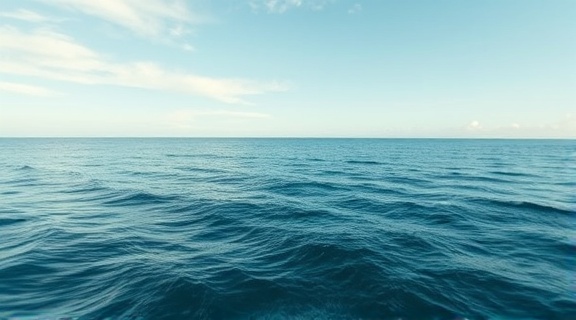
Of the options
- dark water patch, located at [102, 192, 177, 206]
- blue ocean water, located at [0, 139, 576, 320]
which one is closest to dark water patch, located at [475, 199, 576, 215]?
blue ocean water, located at [0, 139, 576, 320]

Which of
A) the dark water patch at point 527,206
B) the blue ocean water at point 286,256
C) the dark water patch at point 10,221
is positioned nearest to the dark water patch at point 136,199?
the blue ocean water at point 286,256

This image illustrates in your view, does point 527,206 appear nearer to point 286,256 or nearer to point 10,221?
point 286,256

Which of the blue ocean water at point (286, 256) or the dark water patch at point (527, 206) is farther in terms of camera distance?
the dark water patch at point (527, 206)

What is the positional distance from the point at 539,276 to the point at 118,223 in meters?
24.2

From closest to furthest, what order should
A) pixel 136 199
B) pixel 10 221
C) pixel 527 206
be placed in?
pixel 10 221 < pixel 527 206 < pixel 136 199

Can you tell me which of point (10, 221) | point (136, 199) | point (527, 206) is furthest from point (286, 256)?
point (527, 206)

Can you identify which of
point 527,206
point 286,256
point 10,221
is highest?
point 527,206

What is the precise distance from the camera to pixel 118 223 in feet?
65.2

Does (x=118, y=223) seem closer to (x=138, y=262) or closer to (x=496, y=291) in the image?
(x=138, y=262)

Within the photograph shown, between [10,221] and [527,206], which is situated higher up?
[527,206]

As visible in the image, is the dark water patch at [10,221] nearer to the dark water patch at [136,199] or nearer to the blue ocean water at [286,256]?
the blue ocean water at [286,256]

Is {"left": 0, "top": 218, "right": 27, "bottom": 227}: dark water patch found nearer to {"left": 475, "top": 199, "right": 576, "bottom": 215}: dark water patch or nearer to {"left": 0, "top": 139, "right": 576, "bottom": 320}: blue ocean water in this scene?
{"left": 0, "top": 139, "right": 576, "bottom": 320}: blue ocean water

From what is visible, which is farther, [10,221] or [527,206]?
[527,206]

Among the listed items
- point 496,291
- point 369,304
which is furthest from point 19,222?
point 496,291
